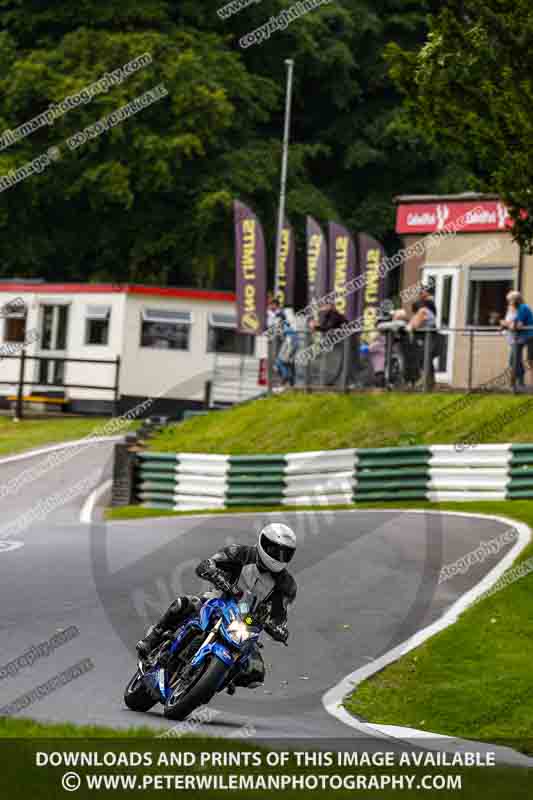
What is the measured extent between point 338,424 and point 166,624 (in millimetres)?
15906

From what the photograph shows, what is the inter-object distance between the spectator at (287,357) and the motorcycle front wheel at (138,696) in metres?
18.4

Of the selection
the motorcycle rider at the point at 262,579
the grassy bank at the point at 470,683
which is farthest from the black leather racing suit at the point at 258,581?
the grassy bank at the point at 470,683

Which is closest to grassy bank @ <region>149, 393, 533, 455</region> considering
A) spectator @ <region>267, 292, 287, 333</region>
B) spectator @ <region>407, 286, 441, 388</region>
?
spectator @ <region>407, 286, 441, 388</region>

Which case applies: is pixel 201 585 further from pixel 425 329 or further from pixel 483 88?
pixel 425 329

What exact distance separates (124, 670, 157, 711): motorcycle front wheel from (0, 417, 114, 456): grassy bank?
2234cm

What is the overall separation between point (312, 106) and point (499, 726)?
1892 inches

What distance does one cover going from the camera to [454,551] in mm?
18062

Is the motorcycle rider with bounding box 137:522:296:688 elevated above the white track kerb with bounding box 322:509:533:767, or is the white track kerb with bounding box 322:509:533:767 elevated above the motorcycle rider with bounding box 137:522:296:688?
the motorcycle rider with bounding box 137:522:296:688

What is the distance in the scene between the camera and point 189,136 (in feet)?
161

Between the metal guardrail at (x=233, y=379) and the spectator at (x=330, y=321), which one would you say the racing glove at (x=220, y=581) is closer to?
the spectator at (x=330, y=321)

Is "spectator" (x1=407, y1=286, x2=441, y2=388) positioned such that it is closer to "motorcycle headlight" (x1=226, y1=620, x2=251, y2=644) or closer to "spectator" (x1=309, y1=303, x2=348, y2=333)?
"spectator" (x1=309, y1=303, x2=348, y2=333)

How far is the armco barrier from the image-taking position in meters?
22.3

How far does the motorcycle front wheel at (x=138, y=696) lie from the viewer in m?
Answer: 10.8

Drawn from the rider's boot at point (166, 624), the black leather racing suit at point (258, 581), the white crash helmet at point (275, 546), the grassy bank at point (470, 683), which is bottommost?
the grassy bank at point (470, 683)
